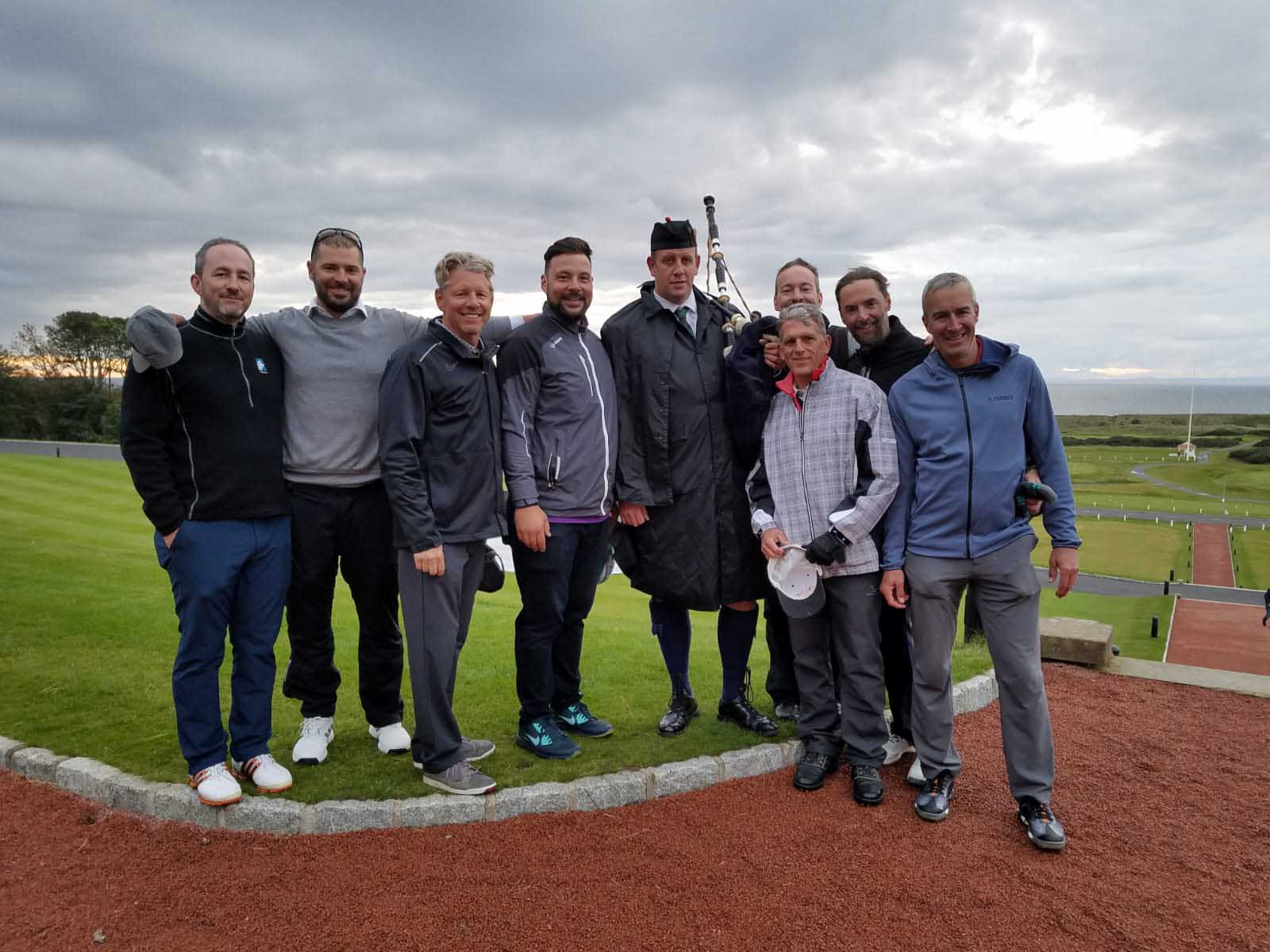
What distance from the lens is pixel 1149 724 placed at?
5488 millimetres

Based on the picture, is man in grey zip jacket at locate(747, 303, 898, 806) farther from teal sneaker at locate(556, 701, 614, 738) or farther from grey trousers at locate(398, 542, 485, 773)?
grey trousers at locate(398, 542, 485, 773)

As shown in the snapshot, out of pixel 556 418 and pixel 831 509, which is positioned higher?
pixel 556 418

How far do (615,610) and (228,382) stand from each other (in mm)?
8297

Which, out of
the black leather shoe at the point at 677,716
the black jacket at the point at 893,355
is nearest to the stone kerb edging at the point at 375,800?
the black leather shoe at the point at 677,716

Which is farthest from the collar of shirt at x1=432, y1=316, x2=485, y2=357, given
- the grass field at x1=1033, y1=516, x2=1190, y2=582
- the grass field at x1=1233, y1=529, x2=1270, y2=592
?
the grass field at x1=1233, y1=529, x2=1270, y2=592

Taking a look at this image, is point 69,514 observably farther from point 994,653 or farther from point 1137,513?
point 1137,513

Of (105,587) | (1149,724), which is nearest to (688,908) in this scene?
(1149,724)

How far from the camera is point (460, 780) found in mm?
4047

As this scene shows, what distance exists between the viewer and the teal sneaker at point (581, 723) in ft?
15.6

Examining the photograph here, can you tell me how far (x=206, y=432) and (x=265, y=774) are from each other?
5.77 feet

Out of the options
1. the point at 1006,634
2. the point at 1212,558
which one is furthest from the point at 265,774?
the point at 1212,558

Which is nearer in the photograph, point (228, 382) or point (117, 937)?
point (117, 937)

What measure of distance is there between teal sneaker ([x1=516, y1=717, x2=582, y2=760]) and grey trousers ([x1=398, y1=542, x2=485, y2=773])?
487 mm

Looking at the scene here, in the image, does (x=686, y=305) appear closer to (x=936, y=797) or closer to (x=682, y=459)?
(x=682, y=459)
